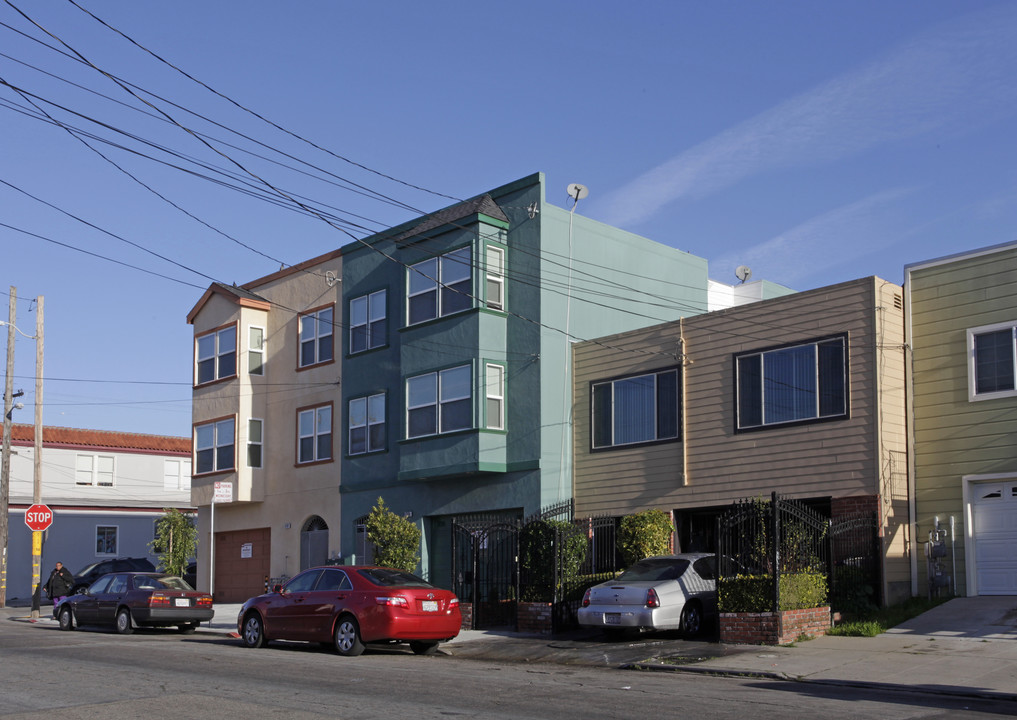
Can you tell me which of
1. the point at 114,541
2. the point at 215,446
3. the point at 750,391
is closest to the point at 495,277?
the point at 750,391

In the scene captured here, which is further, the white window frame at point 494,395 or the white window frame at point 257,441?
the white window frame at point 257,441

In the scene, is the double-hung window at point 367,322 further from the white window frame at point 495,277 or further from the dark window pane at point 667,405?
the dark window pane at point 667,405

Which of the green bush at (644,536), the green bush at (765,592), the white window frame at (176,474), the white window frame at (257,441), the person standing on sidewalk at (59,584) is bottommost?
the person standing on sidewalk at (59,584)

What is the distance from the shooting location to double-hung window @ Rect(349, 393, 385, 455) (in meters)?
28.3

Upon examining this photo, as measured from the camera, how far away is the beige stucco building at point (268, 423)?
30.2m

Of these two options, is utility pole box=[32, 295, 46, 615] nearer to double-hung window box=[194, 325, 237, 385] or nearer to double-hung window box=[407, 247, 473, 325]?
double-hung window box=[194, 325, 237, 385]

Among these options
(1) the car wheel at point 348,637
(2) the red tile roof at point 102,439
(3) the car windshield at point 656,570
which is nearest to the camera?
(1) the car wheel at point 348,637

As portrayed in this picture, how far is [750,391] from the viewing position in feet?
70.2

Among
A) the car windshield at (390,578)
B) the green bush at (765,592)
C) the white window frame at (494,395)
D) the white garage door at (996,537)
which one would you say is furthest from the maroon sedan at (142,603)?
the white garage door at (996,537)

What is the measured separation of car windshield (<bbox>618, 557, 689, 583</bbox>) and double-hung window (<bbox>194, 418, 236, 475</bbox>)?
1675cm

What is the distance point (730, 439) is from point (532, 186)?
7.79 meters

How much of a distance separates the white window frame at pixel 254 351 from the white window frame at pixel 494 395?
32.7ft

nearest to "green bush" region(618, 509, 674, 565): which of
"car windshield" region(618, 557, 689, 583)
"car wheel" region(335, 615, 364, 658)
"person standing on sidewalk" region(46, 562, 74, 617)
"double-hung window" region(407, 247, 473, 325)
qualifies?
"car windshield" region(618, 557, 689, 583)

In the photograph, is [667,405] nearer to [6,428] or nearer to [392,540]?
[392,540]
